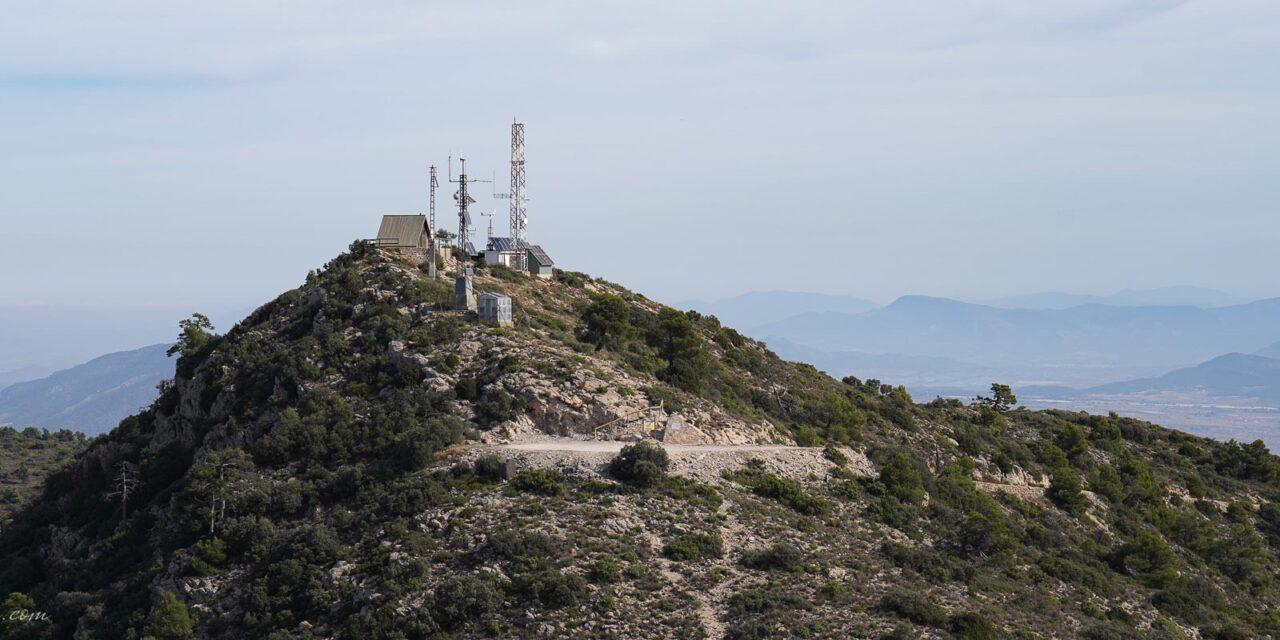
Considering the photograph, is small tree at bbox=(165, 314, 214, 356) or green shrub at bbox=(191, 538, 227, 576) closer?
green shrub at bbox=(191, 538, 227, 576)

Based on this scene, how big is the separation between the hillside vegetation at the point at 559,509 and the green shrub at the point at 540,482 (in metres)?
0.11

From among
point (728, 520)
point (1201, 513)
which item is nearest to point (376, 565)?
point (728, 520)

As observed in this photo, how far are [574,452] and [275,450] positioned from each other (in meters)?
11.5

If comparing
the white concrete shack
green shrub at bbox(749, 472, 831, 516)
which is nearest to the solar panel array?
the white concrete shack

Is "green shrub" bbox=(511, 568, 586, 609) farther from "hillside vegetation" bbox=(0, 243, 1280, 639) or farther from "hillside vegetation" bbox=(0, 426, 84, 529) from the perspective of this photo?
"hillside vegetation" bbox=(0, 426, 84, 529)

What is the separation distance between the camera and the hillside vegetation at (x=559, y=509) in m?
37.2

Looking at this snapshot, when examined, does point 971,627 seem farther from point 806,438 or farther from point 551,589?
point 806,438

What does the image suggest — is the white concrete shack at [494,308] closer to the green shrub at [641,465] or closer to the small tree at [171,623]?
the green shrub at [641,465]

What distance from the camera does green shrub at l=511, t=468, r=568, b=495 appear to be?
138ft

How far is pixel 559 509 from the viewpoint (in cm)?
4088

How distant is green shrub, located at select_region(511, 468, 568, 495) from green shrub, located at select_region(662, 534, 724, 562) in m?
4.75

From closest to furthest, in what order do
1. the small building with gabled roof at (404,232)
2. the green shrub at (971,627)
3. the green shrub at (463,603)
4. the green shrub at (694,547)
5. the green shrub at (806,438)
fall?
1. the green shrub at (463,603)
2. the green shrub at (971,627)
3. the green shrub at (694,547)
4. the green shrub at (806,438)
5. the small building with gabled roof at (404,232)

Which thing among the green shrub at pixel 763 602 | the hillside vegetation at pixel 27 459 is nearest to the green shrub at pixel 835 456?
the green shrub at pixel 763 602

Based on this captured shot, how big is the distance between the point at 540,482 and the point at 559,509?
1.76m
